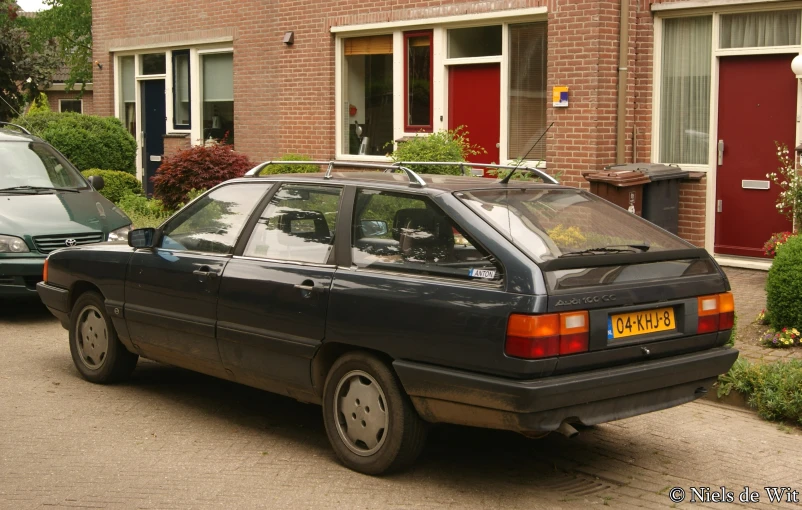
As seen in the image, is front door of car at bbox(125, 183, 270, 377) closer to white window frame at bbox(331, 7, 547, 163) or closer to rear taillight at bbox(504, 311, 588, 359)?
rear taillight at bbox(504, 311, 588, 359)

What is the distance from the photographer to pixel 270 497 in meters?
5.47

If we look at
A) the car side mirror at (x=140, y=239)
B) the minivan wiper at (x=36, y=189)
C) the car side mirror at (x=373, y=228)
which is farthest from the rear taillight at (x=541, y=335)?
the minivan wiper at (x=36, y=189)

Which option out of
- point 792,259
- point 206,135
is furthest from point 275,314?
point 206,135

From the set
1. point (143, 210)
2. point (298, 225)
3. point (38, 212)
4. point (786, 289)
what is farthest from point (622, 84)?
point (143, 210)

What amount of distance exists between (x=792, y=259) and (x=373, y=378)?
14.8ft

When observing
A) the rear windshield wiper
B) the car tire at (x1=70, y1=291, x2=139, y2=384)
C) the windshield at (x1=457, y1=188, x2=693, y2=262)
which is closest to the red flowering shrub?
the car tire at (x1=70, y1=291, x2=139, y2=384)

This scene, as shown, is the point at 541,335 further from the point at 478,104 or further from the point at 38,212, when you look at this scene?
the point at 478,104

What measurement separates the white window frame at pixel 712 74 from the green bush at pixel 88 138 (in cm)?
1087

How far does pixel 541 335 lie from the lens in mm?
5086

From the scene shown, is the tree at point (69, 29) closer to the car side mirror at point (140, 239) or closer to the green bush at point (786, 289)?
the car side mirror at point (140, 239)

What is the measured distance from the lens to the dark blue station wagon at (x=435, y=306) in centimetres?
522

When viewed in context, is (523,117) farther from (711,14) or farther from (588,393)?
(588,393)

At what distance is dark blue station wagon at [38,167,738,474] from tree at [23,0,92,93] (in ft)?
85.7

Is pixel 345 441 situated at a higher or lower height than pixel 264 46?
lower
